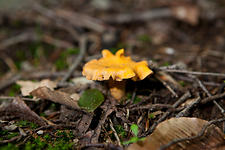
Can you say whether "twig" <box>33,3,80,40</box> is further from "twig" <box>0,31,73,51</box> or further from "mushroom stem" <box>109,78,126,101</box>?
"mushroom stem" <box>109,78,126,101</box>

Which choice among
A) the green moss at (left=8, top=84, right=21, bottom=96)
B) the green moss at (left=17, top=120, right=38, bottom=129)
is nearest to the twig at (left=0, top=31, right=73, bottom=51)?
the green moss at (left=8, top=84, right=21, bottom=96)

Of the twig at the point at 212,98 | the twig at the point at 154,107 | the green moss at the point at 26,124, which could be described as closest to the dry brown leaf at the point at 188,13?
the twig at the point at 212,98

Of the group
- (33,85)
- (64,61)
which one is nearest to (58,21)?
(64,61)

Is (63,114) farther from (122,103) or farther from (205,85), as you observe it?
(205,85)

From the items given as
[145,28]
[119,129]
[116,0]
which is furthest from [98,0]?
[119,129]

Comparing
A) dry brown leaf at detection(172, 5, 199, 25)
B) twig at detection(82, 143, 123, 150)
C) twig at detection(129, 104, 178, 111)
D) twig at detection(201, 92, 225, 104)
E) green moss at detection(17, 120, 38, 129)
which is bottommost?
twig at detection(82, 143, 123, 150)

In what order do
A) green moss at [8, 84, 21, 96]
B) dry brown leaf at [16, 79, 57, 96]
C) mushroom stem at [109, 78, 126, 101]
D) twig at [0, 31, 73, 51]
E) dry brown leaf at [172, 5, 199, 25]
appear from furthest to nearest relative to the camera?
dry brown leaf at [172, 5, 199, 25] < twig at [0, 31, 73, 51] < green moss at [8, 84, 21, 96] < dry brown leaf at [16, 79, 57, 96] < mushroom stem at [109, 78, 126, 101]

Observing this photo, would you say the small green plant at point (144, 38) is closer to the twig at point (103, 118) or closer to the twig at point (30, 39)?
the twig at point (30, 39)

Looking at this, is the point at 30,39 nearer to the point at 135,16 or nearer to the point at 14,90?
the point at 14,90
